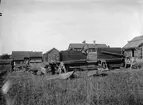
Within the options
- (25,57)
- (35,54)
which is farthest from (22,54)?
(35,54)

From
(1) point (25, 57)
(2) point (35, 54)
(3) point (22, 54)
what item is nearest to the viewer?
(1) point (25, 57)

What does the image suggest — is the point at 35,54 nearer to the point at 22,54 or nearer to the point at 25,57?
the point at 25,57

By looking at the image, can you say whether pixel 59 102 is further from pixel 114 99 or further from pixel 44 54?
pixel 44 54

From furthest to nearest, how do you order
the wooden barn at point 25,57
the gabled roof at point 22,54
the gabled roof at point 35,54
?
1. the gabled roof at point 35,54
2. the gabled roof at point 22,54
3. the wooden barn at point 25,57

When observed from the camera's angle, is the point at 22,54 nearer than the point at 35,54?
Yes

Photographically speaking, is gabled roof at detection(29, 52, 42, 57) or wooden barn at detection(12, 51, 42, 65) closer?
wooden barn at detection(12, 51, 42, 65)

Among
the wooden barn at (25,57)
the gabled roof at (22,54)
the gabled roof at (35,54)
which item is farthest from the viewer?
the gabled roof at (35,54)

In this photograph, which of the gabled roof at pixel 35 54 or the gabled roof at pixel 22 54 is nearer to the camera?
the gabled roof at pixel 22 54

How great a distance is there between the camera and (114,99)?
4.92 meters

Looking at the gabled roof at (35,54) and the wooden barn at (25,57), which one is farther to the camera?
the gabled roof at (35,54)

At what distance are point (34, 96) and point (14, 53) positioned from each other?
175 ft

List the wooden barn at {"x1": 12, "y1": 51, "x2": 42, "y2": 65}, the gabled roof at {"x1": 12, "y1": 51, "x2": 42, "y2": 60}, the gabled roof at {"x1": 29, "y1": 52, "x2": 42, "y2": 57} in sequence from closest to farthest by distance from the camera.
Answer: the wooden barn at {"x1": 12, "y1": 51, "x2": 42, "y2": 65} → the gabled roof at {"x1": 12, "y1": 51, "x2": 42, "y2": 60} → the gabled roof at {"x1": 29, "y1": 52, "x2": 42, "y2": 57}

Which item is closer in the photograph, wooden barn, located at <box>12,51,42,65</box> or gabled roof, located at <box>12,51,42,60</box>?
wooden barn, located at <box>12,51,42,65</box>

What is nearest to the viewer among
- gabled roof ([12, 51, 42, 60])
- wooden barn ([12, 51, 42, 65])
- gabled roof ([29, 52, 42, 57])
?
wooden barn ([12, 51, 42, 65])
